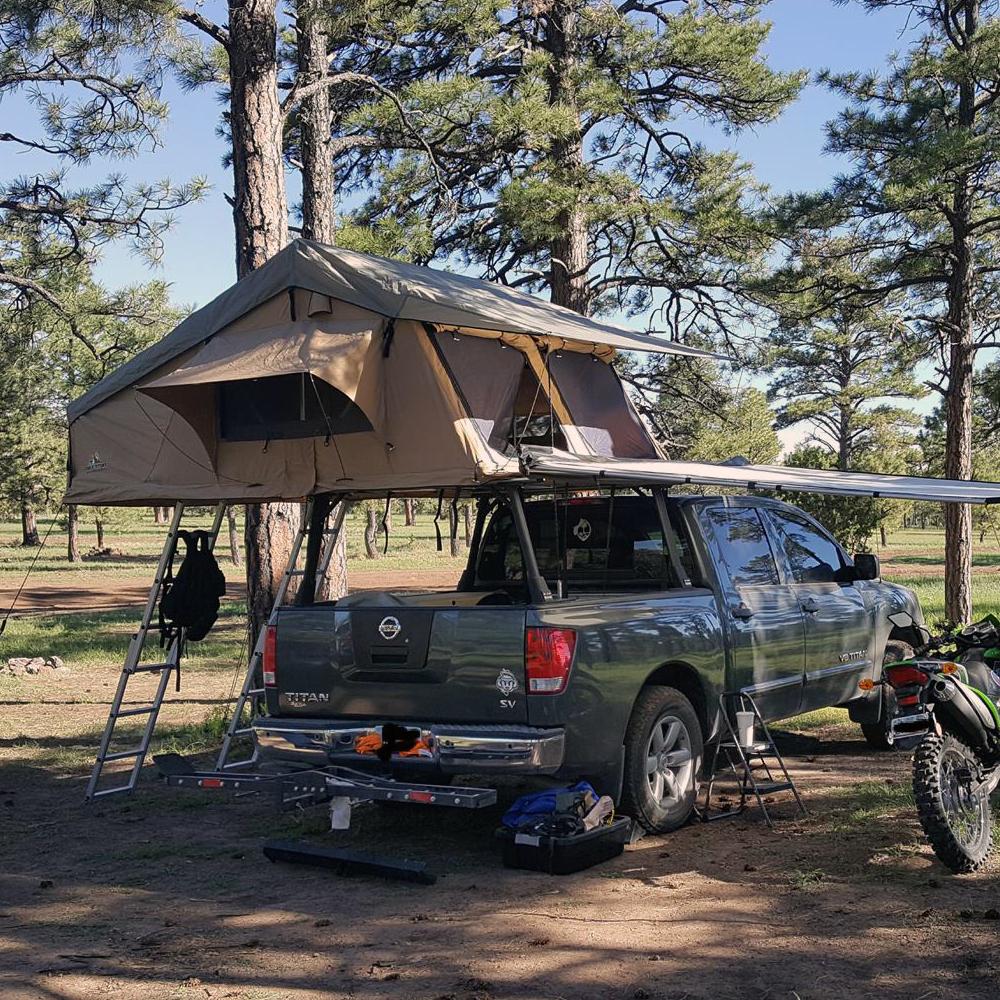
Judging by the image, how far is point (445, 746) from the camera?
6191 mm

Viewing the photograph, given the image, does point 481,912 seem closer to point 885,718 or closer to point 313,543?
point 313,543

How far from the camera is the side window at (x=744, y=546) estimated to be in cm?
777

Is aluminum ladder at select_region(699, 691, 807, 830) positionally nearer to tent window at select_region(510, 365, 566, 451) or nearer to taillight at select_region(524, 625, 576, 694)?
taillight at select_region(524, 625, 576, 694)

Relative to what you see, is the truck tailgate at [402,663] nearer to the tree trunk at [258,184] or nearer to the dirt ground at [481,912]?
the dirt ground at [481,912]

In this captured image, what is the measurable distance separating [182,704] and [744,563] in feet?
23.6

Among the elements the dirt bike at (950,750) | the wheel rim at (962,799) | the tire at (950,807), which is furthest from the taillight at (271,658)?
the wheel rim at (962,799)

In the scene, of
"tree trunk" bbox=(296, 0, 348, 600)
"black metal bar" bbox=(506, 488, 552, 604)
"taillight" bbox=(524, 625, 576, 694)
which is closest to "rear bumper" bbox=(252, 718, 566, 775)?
"taillight" bbox=(524, 625, 576, 694)

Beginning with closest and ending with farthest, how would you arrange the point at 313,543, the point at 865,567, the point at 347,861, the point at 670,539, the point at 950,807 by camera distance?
the point at 950,807 → the point at 347,861 → the point at 670,539 → the point at 313,543 → the point at 865,567

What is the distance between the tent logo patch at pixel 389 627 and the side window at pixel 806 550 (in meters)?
3.05

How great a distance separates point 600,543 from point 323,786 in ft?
7.84

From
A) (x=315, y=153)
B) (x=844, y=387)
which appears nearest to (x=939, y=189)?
(x=315, y=153)

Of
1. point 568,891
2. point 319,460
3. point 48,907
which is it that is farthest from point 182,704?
point 568,891

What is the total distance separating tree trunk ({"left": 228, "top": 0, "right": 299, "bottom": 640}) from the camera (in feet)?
35.7

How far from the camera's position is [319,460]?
754 centimetres
